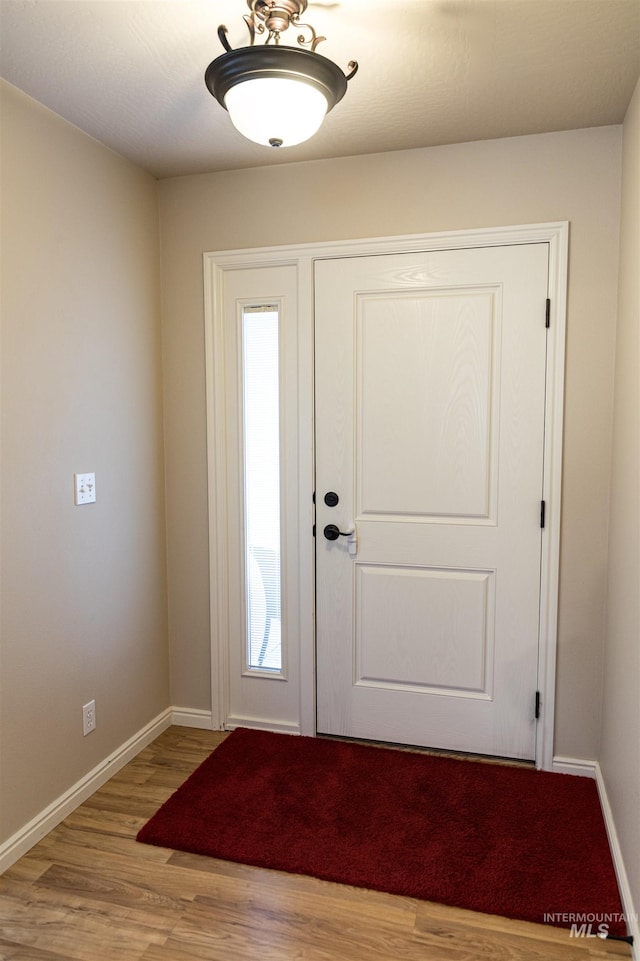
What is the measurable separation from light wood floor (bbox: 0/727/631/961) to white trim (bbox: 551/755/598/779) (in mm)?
798

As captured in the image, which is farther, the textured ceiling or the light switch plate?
the light switch plate

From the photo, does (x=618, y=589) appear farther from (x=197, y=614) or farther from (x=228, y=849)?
(x=197, y=614)

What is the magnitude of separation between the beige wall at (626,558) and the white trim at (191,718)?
1.69m

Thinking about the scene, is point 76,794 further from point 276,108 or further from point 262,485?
point 276,108

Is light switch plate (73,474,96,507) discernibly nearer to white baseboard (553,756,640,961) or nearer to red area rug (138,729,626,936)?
red area rug (138,729,626,936)

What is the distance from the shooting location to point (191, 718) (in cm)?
290

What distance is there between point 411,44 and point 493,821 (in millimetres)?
2485

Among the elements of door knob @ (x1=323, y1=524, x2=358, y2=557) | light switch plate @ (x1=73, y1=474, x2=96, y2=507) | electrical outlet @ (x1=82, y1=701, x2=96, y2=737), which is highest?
A: light switch plate @ (x1=73, y1=474, x2=96, y2=507)

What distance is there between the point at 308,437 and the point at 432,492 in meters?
0.57

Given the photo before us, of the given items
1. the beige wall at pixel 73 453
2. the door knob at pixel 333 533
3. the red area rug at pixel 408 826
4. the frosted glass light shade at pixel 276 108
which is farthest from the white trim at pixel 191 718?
the frosted glass light shade at pixel 276 108

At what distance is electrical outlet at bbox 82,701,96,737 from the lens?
2.33 metres

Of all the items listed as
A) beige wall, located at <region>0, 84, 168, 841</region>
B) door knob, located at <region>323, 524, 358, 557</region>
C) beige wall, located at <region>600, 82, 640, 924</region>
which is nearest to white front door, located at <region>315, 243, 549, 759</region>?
door knob, located at <region>323, 524, 358, 557</region>

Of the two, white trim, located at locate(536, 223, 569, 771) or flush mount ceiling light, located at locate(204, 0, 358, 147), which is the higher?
flush mount ceiling light, located at locate(204, 0, 358, 147)

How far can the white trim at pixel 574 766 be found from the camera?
2420mm
